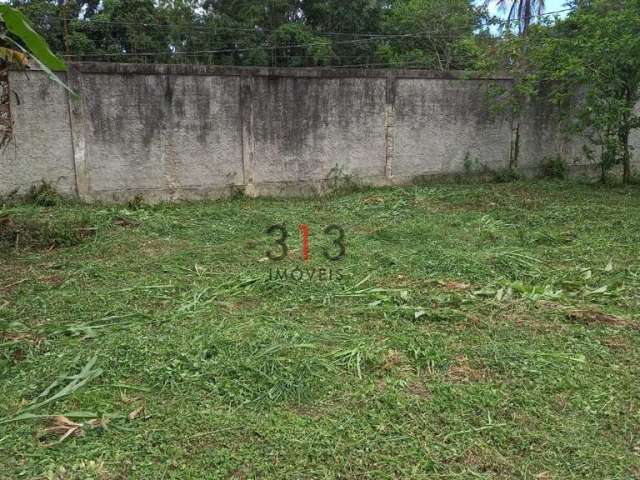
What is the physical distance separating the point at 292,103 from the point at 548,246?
4.32m

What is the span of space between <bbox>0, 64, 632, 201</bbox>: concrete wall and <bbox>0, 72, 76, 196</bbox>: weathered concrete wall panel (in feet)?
0.04

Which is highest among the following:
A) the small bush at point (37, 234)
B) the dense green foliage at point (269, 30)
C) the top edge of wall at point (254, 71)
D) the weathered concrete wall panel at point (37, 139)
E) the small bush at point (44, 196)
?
the dense green foliage at point (269, 30)

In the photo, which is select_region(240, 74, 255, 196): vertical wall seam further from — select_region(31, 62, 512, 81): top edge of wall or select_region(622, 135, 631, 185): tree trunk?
select_region(622, 135, 631, 185): tree trunk

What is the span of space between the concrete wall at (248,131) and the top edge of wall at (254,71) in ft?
0.05

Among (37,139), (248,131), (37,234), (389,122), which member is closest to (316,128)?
(248,131)

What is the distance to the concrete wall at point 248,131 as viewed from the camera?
22.3ft

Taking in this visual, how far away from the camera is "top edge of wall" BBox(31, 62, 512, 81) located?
271 inches

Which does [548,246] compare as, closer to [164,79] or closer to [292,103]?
[292,103]

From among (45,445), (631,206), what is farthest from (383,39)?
(45,445)

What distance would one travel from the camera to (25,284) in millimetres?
4195

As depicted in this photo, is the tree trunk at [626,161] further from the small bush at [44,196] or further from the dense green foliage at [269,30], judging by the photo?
the small bush at [44,196]

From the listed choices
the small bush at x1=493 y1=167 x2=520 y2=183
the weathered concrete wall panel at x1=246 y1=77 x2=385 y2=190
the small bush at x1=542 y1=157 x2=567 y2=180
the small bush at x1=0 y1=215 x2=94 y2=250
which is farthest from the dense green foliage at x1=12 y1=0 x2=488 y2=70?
the small bush at x1=0 y1=215 x2=94 y2=250

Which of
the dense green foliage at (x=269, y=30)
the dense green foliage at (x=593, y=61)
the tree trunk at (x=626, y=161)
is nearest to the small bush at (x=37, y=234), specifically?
the dense green foliage at (x=593, y=61)

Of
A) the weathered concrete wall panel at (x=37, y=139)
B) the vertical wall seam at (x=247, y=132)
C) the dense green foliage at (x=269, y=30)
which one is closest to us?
the weathered concrete wall panel at (x=37, y=139)
